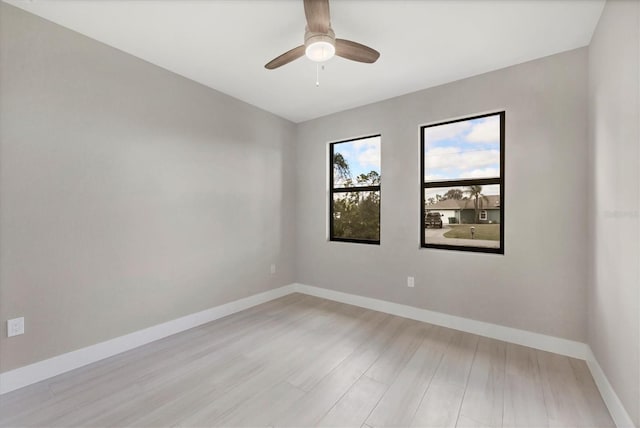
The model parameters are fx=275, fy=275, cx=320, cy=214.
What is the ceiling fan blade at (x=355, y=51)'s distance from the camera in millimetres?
1924

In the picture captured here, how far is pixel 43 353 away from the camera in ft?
6.61

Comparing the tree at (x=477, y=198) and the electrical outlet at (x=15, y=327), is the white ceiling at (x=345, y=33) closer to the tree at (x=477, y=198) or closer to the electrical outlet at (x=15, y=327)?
the tree at (x=477, y=198)

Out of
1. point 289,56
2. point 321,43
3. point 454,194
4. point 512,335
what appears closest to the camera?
point 321,43

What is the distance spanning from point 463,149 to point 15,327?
4119mm

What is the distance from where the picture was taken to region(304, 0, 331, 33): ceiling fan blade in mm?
1617

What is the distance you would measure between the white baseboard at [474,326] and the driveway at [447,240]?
2.54 feet

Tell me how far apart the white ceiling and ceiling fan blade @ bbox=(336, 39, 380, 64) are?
241mm

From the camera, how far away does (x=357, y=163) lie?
12.8 ft

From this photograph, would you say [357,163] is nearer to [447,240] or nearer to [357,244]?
[357,244]

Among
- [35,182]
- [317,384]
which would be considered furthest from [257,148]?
[317,384]

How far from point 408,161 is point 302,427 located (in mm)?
2745

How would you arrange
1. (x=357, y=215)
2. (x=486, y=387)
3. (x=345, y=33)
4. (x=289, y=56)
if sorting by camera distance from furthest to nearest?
(x=357, y=215) < (x=345, y=33) < (x=289, y=56) < (x=486, y=387)

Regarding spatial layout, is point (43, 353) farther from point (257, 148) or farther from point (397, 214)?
point (397, 214)

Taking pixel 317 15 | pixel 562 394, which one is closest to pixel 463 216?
pixel 562 394
